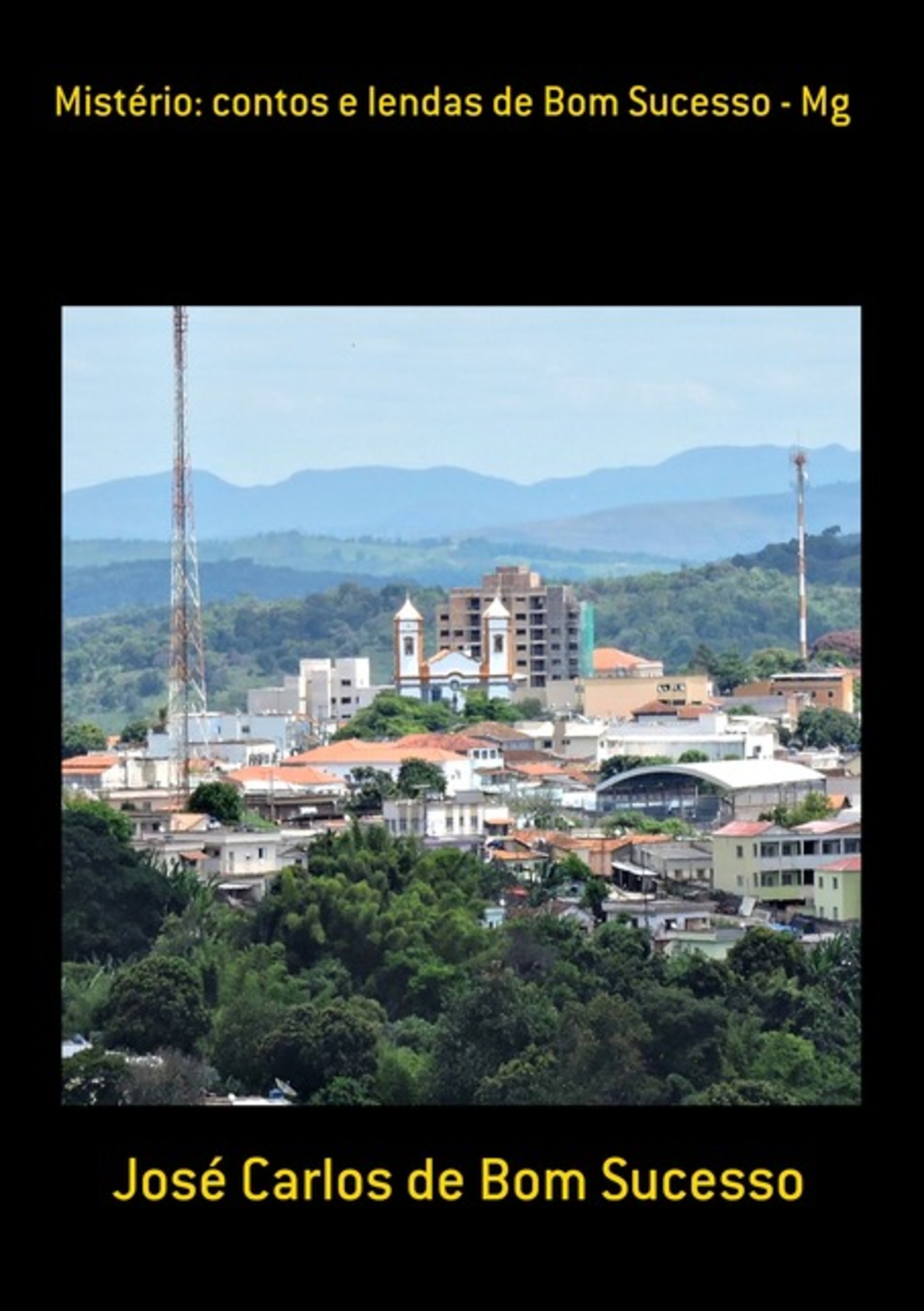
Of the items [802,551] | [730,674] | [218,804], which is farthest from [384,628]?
[218,804]

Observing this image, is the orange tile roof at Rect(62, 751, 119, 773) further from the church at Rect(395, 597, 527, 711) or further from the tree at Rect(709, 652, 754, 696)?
the tree at Rect(709, 652, 754, 696)

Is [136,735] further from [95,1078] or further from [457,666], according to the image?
[95,1078]

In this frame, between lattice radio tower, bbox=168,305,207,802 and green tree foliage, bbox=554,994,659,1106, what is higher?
lattice radio tower, bbox=168,305,207,802

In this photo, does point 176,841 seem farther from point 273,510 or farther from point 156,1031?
point 273,510

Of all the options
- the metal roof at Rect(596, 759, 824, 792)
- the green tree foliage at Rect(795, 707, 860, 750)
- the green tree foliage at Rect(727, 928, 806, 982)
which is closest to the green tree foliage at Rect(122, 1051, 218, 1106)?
the green tree foliage at Rect(727, 928, 806, 982)

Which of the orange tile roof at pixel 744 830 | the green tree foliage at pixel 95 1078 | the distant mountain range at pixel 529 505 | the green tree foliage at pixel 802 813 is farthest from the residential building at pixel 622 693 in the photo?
the distant mountain range at pixel 529 505

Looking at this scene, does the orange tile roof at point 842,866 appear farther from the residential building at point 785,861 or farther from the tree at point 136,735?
the tree at point 136,735
